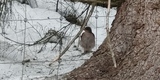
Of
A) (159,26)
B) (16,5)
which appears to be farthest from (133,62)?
(16,5)

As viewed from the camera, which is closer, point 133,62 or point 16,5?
point 133,62

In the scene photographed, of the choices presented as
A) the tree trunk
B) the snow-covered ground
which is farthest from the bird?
the tree trunk

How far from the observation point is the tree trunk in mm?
2482

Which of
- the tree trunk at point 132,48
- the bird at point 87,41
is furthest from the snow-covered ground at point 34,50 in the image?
the tree trunk at point 132,48

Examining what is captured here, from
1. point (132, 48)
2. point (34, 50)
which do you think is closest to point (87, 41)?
point (34, 50)

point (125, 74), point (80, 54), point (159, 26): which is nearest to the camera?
point (159, 26)

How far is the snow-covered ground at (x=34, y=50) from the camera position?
154 inches

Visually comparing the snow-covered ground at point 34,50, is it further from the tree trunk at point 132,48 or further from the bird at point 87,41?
the tree trunk at point 132,48

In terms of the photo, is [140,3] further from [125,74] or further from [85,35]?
[85,35]

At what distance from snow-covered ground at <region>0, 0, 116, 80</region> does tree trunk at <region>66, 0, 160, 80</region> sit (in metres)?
0.58

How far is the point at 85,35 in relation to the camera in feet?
14.6

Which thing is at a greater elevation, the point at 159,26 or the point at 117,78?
the point at 159,26

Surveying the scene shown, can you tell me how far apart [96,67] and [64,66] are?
1.29m

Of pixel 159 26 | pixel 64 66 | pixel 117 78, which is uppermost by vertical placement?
→ pixel 159 26
